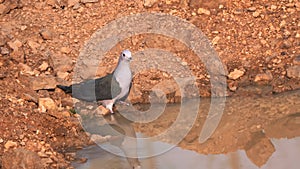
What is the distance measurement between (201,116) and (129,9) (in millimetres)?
3066

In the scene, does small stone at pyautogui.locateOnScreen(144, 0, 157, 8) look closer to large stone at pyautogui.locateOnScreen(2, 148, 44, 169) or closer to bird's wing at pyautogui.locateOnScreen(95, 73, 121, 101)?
bird's wing at pyautogui.locateOnScreen(95, 73, 121, 101)

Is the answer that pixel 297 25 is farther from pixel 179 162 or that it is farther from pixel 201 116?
pixel 179 162

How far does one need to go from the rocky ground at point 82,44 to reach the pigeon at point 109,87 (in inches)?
10.9

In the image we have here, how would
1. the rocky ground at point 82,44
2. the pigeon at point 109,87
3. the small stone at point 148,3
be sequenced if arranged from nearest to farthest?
the rocky ground at point 82,44
the pigeon at point 109,87
the small stone at point 148,3

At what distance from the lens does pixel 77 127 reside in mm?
8789

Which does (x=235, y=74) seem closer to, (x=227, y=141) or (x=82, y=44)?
(x=227, y=141)

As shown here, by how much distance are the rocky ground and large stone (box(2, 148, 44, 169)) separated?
1.73 ft

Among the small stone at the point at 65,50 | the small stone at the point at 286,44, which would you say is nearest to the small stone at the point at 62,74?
the small stone at the point at 65,50

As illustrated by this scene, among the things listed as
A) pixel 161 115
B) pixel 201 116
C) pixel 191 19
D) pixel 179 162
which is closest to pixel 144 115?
pixel 161 115

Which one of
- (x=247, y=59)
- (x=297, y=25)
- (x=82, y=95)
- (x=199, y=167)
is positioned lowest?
(x=199, y=167)

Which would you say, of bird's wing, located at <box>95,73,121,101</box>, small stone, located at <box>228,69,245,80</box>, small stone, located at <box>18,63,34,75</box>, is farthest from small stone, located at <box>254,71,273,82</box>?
small stone, located at <box>18,63,34,75</box>

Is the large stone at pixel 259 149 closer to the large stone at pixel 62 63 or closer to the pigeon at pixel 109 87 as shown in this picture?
the pigeon at pixel 109 87

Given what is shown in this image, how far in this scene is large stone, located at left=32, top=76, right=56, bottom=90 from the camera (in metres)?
9.54

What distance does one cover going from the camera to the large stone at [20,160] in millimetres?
7488
